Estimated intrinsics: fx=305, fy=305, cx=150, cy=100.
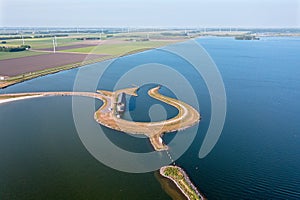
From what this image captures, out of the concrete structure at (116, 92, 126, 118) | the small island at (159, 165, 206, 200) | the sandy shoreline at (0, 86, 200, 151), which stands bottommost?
the small island at (159, 165, 206, 200)

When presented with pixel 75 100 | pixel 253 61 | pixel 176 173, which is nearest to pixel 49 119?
pixel 75 100

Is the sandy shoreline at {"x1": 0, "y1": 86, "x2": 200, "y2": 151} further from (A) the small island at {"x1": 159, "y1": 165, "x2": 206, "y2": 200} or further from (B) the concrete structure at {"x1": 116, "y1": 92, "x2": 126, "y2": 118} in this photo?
(A) the small island at {"x1": 159, "y1": 165, "x2": 206, "y2": 200}

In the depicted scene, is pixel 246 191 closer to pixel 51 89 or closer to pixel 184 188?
pixel 184 188

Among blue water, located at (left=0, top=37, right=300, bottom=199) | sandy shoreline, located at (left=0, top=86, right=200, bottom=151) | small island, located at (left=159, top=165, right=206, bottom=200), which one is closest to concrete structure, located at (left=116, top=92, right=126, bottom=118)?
sandy shoreline, located at (left=0, top=86, right=200, bottom=151)

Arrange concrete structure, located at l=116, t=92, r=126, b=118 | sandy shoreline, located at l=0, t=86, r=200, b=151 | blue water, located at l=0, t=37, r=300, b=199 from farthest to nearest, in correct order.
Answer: concrete structure, located at l=116, t=92, r=126, b=118
sandy shoreline, located at l=0, t=86, r=200, b=151
blue water, located at l=0, t=37, r=300, b=199

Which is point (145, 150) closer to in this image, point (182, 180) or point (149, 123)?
point (182, 180)

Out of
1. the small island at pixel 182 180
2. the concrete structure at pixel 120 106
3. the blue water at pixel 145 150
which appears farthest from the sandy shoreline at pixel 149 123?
the small island at pixel 182 180
